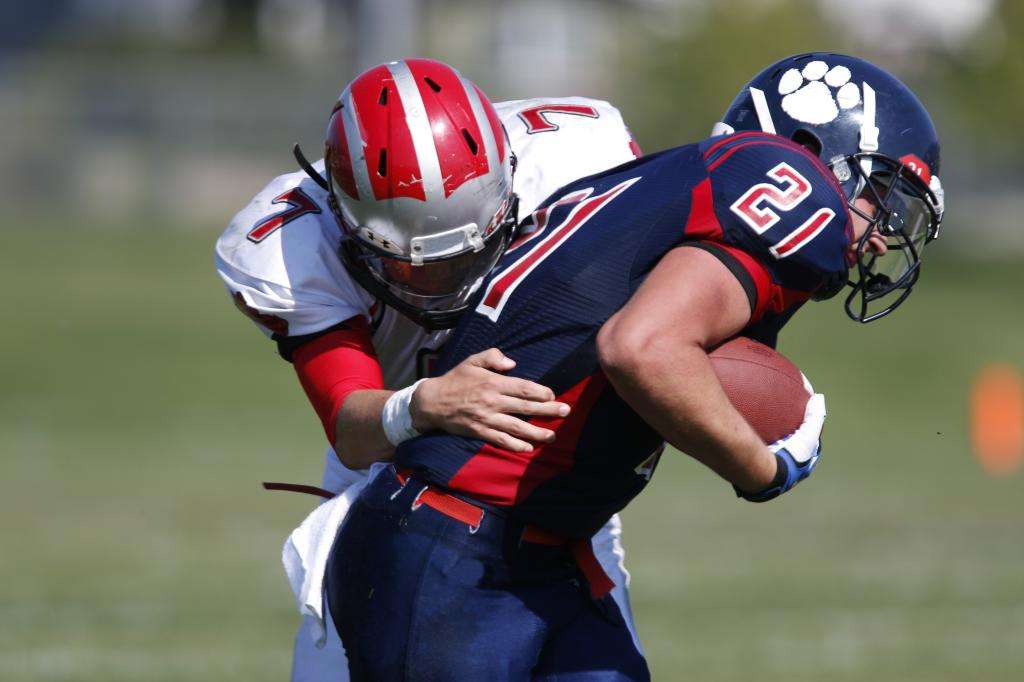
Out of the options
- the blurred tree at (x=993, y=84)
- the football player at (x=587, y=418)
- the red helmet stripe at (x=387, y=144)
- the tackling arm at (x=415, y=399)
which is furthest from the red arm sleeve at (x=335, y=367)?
the blurred tree at (x=993, y=84)

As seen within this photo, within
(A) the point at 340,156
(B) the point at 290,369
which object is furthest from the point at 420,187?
(B) the point at 290,369

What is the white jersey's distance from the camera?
3.39m

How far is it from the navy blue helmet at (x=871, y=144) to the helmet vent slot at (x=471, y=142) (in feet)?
2.50

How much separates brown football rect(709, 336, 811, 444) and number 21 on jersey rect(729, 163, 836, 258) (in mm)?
254

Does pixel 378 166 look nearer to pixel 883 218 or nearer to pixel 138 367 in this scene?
pixel 883 218

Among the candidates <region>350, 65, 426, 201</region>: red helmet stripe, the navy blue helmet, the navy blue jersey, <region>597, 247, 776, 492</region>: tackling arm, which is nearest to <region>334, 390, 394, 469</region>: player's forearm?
the navy blue jersey

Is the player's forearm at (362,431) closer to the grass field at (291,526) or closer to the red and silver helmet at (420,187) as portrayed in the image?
the red and silver helmet at (420,187)

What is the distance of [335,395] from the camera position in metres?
3.31

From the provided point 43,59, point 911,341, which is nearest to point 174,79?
point 43,59

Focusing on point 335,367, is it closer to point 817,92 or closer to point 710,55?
point 817,92

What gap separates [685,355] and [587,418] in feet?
1.12

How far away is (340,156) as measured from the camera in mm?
3262

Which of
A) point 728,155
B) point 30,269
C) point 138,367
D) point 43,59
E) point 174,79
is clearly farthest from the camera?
point 43,59

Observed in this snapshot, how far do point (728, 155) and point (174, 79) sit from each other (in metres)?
26.9
